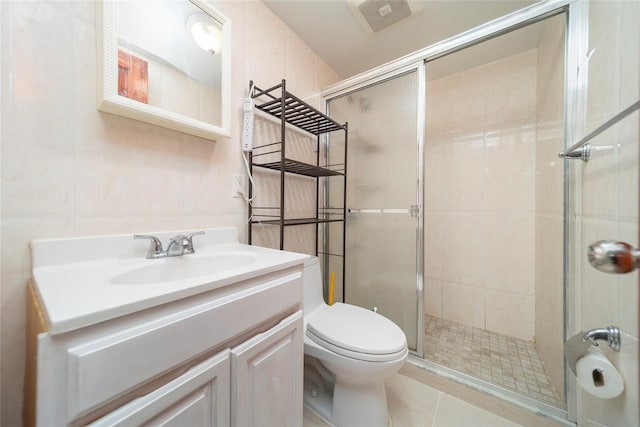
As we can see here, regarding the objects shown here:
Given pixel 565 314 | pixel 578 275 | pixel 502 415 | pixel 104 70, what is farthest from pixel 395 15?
pixel 502 415

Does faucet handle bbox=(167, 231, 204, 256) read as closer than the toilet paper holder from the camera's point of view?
No

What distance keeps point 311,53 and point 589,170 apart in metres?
1.70

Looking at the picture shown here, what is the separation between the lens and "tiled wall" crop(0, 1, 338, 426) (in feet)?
2.05

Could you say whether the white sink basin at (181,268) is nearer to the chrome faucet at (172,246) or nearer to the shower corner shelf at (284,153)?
the chrome faucet at (172,246)

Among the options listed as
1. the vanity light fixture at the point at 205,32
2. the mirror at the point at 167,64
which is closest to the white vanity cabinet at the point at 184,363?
the mirror at the point at 167,64

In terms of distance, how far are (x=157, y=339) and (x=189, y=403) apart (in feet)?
0.61

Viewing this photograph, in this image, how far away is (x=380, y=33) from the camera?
1500mm

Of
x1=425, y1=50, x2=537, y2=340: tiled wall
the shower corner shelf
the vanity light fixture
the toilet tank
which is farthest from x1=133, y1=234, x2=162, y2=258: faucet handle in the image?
x1=425, y1=50, x2=537, y2=340: tiled wall

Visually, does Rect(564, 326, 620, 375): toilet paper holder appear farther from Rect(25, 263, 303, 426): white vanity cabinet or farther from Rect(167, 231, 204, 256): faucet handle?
Rect(167, 231, 204, 256): faucet handle

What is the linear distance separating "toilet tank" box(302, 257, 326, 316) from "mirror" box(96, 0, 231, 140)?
776mm

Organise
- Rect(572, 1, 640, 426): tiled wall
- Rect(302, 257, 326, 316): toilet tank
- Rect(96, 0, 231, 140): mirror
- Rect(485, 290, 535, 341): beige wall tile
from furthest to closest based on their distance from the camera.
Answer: Rect(485, 290, 535, 341): beige wall tile
Rect(302, 257, 326, 316): toilet tank
Rect(96, 0, 231, 140): mirror
Rect(572, 1, 640, 426): tiled wall

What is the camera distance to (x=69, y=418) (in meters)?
0.36

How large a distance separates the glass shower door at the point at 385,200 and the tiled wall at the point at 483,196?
2.33ft

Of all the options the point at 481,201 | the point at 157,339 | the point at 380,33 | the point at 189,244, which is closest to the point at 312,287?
the point at 189,244
